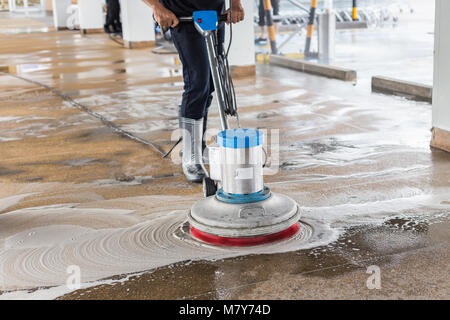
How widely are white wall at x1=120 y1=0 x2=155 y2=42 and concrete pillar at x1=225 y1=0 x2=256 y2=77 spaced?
16.3 feet

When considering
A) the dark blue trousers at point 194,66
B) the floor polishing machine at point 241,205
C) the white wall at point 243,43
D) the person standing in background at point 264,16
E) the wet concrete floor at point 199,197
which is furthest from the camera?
the person standing in background at point 264,16

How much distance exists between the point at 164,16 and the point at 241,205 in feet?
3.58

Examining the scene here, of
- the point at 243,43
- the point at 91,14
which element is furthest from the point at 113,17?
the point at 243,43

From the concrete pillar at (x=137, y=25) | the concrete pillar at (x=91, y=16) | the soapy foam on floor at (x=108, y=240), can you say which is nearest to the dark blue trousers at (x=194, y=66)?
the soapy foam on floor at (x=108, y=240)

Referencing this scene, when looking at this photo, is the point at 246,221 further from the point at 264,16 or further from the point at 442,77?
the point at 264,16

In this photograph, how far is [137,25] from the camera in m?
12.0

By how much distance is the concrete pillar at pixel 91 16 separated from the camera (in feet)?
55.6

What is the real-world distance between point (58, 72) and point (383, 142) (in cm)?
602

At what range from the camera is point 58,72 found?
8.77 meters

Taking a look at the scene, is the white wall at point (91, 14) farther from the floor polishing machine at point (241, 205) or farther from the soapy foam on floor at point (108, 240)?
the floor polishing machine at point (241, 205)

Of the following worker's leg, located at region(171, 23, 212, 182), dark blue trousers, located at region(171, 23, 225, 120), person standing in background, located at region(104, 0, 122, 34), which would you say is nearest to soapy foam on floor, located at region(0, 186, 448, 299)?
worker's leg, located at region(171, 23, 212, 182)

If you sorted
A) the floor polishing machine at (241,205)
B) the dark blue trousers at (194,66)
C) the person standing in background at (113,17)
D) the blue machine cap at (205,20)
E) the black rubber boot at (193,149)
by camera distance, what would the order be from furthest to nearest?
1. the person standing in background at (113,17)
2. the black rubber boot at (193,149)
3. the dark blue trousers at (194,66)
4. the blue machine cap at (205,20)
5. the floor polishing machine at (241,205)

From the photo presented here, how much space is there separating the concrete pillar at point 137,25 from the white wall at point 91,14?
200 inches
